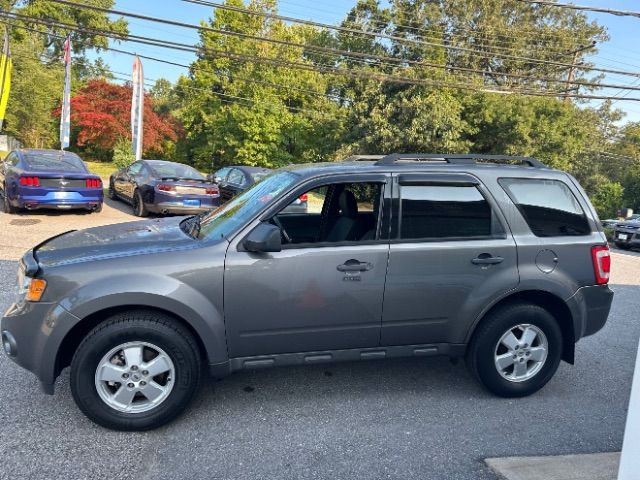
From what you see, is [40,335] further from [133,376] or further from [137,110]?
[137,110]

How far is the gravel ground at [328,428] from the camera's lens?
2.69 m

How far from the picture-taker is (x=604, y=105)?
147 ft

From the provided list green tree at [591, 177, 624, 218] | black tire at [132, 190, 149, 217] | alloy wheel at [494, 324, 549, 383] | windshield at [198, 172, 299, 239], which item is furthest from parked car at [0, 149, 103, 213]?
green tree at [591, 177, 624, 218]

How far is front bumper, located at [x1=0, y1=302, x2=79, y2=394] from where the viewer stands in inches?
112

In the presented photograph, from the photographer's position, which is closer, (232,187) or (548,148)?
(232,187)

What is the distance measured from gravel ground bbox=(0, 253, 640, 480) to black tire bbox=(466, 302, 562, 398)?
5.3 inches

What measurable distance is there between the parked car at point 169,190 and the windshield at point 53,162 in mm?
1317

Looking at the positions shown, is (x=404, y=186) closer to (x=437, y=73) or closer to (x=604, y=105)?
(x=437, y=73)

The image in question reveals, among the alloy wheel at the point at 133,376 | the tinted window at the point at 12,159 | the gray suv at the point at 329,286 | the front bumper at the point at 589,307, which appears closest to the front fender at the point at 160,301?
the gray suv at the point at 329,286

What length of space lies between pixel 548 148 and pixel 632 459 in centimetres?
2723

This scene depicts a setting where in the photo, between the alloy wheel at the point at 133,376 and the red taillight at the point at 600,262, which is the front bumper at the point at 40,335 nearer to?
the alloy wheel at the point at 133,376

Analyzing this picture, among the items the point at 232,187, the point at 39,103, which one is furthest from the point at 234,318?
the point at 39,103

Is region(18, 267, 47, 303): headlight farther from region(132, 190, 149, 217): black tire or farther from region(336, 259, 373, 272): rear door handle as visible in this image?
region(132, 190, 149, 217): black tire

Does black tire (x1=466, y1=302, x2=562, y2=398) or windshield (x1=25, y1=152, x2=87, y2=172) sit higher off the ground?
windshield (x1=25, y1=152, x2=87, y2=172)
